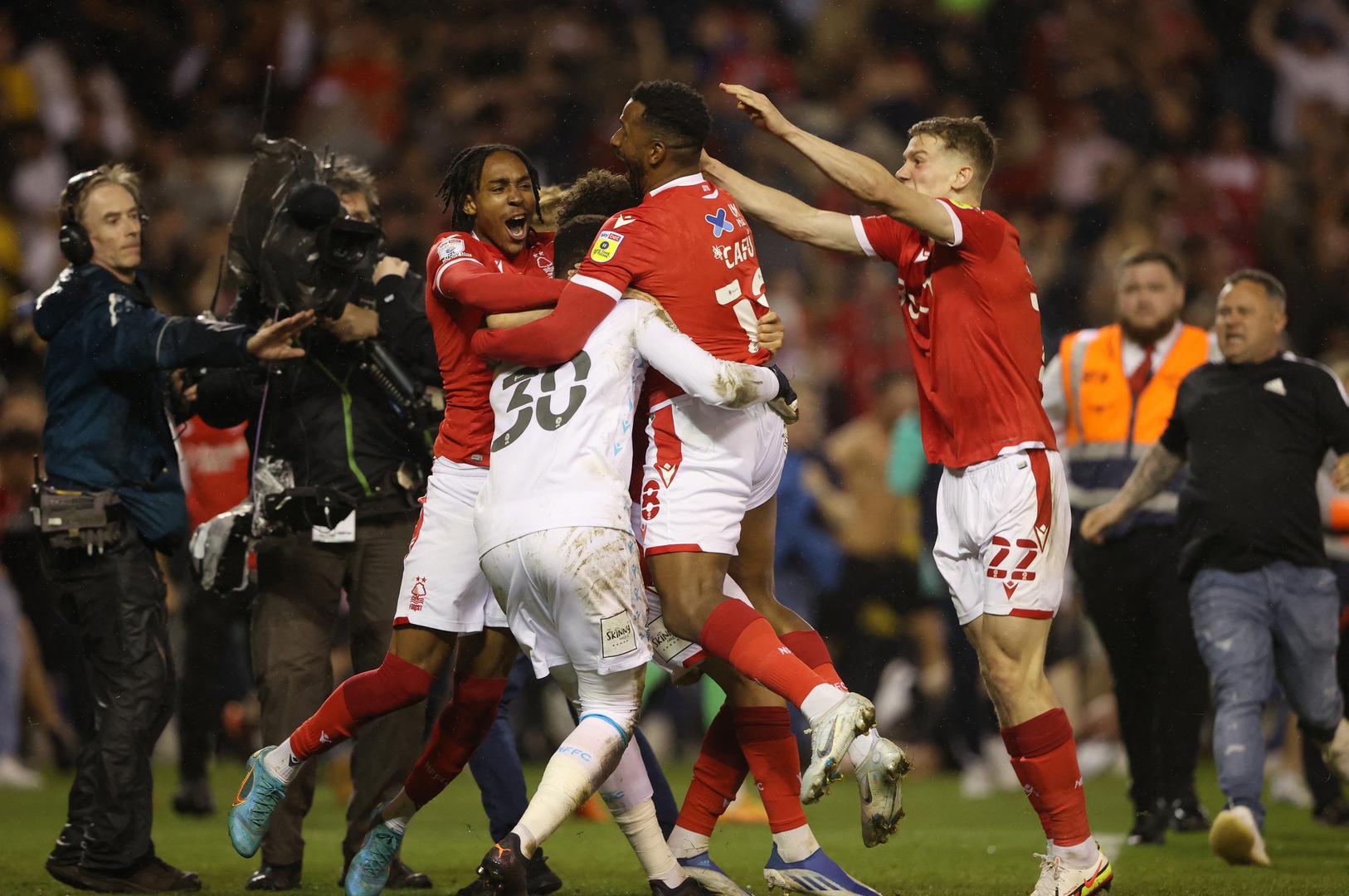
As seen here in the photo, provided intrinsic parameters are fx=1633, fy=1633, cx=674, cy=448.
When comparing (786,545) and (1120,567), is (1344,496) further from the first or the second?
(786,545)

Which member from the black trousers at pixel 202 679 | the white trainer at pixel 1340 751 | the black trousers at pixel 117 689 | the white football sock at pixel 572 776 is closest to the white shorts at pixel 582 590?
the white football sock at pixel 572 776

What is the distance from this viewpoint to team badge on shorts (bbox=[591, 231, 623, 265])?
4879 mm

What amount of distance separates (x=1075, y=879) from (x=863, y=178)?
2.26 meters

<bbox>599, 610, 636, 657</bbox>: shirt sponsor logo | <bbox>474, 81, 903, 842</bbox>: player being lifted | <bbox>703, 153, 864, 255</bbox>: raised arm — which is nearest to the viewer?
<bbox>599, 610, 636, 657</bbox>: shirt sponsor logo

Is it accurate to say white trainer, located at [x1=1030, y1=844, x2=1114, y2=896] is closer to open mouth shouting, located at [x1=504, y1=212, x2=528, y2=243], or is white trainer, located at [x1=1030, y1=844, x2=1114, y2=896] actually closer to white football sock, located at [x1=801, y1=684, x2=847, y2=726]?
white football sock, located at [x1=801, y1=684, x2=847, y2=726]

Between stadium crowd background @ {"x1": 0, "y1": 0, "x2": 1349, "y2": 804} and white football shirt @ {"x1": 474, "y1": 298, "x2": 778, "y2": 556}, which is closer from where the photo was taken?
white football shirt @ {"x1": 474, "y1": 298, "x2": 778, "y2": 556}

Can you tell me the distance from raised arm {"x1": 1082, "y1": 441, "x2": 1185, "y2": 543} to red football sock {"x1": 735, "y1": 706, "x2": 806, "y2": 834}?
110 inches

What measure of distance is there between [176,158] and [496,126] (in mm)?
2613

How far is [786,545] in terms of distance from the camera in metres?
11.0

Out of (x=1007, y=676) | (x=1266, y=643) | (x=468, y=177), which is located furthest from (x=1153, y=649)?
(x=468, y=177)

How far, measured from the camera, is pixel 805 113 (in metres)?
13.9

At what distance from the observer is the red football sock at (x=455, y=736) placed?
17.4ft

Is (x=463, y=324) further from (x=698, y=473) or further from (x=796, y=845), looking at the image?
(x=796, y=845)

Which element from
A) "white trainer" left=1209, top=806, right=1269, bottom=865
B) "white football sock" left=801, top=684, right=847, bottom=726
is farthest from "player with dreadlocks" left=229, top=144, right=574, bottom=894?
"white trainer" left=1209, top=806, right=1269, bottom=865
